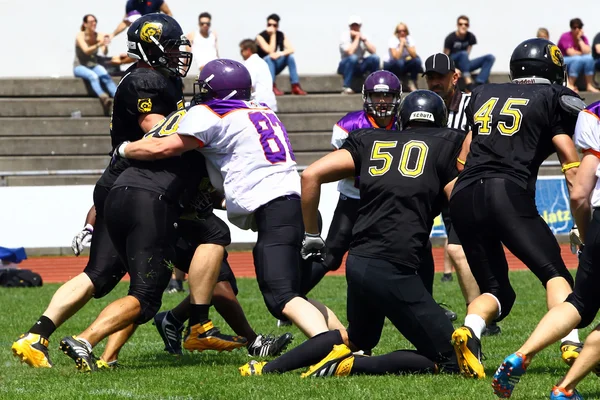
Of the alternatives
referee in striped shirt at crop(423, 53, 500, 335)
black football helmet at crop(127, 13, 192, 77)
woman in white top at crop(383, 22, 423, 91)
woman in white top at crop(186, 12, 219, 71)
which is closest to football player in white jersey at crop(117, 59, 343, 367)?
black football helmet at crop(127, 13, 192, 77)

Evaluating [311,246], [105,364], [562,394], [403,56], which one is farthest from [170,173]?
[403,56]

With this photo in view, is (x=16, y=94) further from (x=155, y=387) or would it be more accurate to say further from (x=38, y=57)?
(x=155, y=387)

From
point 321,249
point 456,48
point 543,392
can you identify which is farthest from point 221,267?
point 456,48

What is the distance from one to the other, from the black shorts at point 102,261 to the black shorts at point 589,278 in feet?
8.75

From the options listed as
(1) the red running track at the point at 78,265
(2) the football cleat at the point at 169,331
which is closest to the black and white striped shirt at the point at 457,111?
(2) the football cleat at the point at 169,331

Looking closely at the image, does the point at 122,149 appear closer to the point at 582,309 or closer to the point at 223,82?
the point at 223,82

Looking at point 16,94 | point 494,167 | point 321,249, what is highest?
point 494,167

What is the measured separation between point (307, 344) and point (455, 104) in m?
3.08

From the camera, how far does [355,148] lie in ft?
17.8

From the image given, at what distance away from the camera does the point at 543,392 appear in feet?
16.3

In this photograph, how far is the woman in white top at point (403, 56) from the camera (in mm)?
18031

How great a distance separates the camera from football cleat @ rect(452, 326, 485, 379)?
5086mm

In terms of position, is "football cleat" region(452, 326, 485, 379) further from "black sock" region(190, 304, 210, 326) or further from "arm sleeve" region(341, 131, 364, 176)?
"black sock" region(190, 304, 210, 326)

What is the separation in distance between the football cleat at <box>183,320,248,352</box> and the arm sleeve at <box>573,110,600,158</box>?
2.50 metres
